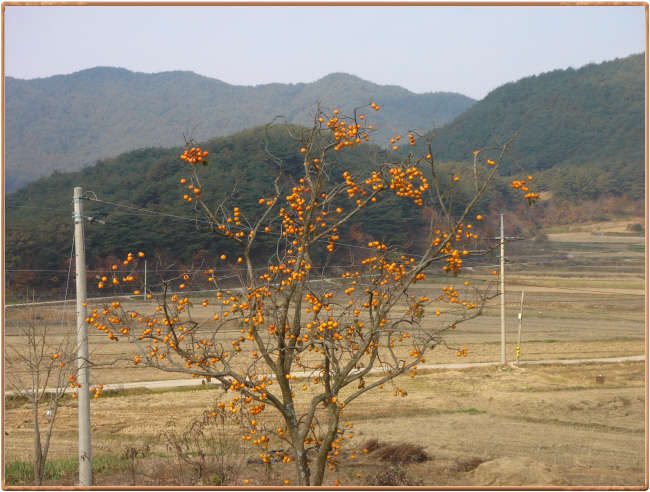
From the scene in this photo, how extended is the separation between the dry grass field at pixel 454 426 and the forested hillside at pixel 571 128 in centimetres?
4161

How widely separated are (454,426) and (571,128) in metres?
76.8

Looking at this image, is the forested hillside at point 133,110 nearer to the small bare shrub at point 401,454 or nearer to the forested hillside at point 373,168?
the forested hillside at point 373,168

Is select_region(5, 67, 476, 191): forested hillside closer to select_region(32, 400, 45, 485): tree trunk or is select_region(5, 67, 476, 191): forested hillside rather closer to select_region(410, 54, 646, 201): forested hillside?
select_region(410, 54, 646, 201): forested hillside

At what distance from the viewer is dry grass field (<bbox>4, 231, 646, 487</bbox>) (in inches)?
318

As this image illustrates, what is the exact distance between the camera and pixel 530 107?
85.6m

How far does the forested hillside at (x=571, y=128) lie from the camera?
6188 centimetres

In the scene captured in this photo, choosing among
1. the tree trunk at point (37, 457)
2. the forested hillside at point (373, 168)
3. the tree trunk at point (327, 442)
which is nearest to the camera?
the tree trunk at point (327, 442)

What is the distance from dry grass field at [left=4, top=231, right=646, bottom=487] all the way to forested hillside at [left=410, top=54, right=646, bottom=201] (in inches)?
1638

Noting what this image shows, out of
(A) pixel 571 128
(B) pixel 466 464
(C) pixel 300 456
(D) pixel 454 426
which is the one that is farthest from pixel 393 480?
(A) pixel 571 128

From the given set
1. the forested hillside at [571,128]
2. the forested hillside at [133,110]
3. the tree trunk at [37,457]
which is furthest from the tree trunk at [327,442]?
the forested hillside at [133,110]

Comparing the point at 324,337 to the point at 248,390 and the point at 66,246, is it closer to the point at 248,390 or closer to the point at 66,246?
the point at 248,390

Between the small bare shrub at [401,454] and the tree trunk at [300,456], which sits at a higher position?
the tree trunk at [300,456]

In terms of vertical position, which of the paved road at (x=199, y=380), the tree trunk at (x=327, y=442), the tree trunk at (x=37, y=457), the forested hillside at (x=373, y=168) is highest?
the forested hillside at (x=373, y=168)

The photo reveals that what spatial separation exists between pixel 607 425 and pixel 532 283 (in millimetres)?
36086
